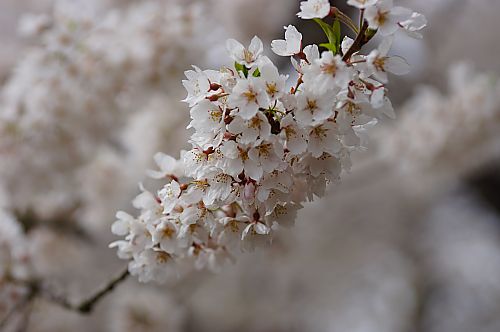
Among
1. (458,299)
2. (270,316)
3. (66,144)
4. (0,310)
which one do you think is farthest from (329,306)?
(0,310)

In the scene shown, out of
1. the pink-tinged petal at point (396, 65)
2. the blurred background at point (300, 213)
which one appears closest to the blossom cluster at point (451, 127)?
the blurred background at point (300, 213)

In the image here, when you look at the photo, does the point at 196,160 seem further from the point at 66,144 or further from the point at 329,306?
the point at 329,306

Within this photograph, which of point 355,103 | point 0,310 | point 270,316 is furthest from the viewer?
point 270,316

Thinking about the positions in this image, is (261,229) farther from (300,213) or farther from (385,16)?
(300,213)

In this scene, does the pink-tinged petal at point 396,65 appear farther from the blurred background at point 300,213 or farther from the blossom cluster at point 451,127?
the blossom cluster at point 451,127

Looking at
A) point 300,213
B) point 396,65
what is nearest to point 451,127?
point 300,213

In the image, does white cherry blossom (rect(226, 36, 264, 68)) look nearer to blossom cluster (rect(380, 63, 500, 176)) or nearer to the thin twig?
the thin twig

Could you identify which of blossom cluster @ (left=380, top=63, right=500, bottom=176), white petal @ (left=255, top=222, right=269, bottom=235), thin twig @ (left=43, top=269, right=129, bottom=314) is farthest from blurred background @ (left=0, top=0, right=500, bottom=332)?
white petal @ (left=255, top=222, right=269, bottom=235)
